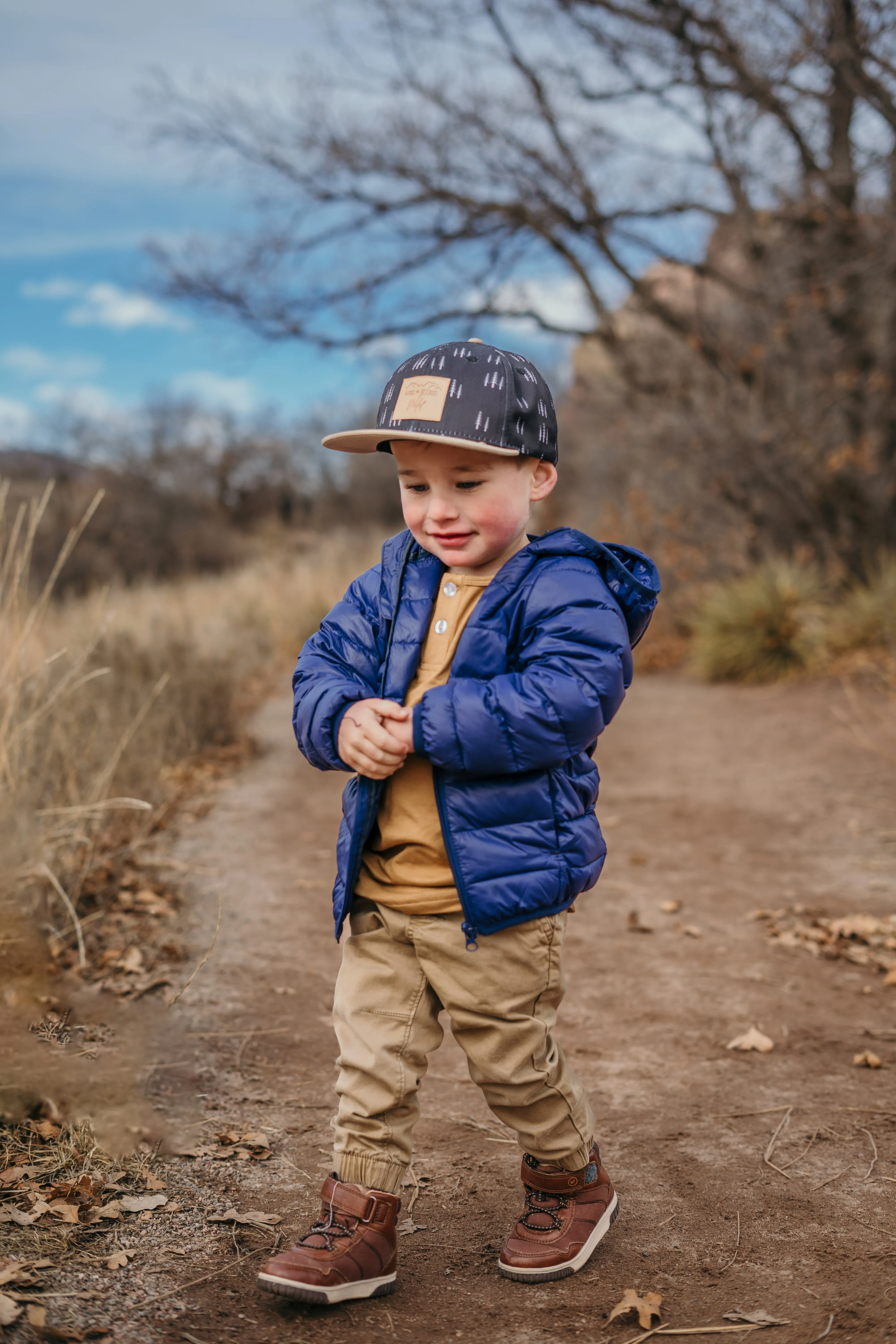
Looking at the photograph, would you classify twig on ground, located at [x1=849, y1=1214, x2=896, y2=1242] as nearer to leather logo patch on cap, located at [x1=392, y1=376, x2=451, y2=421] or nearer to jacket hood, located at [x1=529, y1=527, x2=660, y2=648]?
jacket hood, located at [x1=529, y1=527, x2=660, y2=648]

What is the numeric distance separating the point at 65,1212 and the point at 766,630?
8457mm

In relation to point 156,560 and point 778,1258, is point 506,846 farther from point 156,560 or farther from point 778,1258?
point 156,560

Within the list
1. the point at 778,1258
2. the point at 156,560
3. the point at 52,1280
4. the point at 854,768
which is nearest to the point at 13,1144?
the point at 52,1280

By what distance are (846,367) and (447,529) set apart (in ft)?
31.6

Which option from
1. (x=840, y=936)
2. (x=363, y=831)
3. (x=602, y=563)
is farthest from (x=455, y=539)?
(x=840, y=936)

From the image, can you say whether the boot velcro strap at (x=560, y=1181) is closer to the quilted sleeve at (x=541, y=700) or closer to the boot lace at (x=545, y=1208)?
the boot lace at (x=545, y=1208)

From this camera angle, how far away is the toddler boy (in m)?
2.16

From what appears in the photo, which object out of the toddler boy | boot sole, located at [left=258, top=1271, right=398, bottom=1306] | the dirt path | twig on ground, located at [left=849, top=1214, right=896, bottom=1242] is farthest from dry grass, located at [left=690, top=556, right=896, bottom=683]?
boot sole, located at [left=258, top=1271, right=398, bottom=1306]

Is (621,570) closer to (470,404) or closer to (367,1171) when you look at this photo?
(470,404)

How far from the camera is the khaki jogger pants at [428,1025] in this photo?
88.4 inches

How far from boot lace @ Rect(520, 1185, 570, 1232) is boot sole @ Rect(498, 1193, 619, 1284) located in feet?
0.22

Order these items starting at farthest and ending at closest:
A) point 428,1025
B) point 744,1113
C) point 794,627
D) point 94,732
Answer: point 794,627 → point 94,732 → point 744,1113 → point 428,1025

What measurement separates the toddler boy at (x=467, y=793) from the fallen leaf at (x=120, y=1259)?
0.36m

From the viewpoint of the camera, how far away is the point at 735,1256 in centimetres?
246
